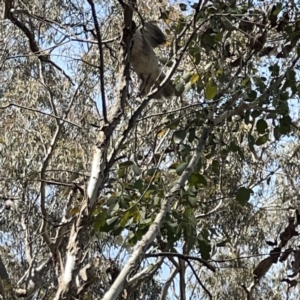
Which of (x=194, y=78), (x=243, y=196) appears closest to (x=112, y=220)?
(x=243, y=196)

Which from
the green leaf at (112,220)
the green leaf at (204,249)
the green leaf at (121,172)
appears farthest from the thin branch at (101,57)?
the green leaf at (204,249)

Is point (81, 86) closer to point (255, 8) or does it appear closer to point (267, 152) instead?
point (267, 152)

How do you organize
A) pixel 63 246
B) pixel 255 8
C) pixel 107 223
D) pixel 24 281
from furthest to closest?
1. pixel 24 281
2. pixel 63 246
3. pixel 255 8
4. pixel 107 223

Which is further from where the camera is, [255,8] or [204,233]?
[255,8]

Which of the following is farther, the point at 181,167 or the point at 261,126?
the point at 261,126

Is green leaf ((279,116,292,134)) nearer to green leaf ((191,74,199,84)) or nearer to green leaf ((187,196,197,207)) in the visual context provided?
green leaf ((191,74,199,84))

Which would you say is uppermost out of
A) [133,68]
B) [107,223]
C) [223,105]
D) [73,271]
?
[133,68]

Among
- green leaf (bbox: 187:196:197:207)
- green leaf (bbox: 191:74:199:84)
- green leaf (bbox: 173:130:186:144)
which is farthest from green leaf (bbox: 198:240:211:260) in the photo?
green leaf (bbox: 191:74:199:84)

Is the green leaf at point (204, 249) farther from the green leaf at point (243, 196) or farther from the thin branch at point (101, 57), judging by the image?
the thin branch at point (101, 57)

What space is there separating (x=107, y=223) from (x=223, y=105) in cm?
89

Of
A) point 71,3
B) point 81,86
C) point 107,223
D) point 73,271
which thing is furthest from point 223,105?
point 81,86

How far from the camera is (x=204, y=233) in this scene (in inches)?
116

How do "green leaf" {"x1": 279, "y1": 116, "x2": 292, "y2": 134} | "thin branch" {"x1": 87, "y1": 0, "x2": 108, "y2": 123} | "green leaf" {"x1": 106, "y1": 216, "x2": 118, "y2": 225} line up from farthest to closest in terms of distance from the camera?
1. "green leaf" {"x1": 279, "y1": 116, "x2": 292, "y2": 134}
2. "green leaf" {"x1": 106, "y1": 216, "x2": 118, "y2": 225}
3. "thin branch" {"x1": 87, "y1": 0, "x2": 108, "y2": 123}

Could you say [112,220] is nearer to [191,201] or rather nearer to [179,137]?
[191,201]
